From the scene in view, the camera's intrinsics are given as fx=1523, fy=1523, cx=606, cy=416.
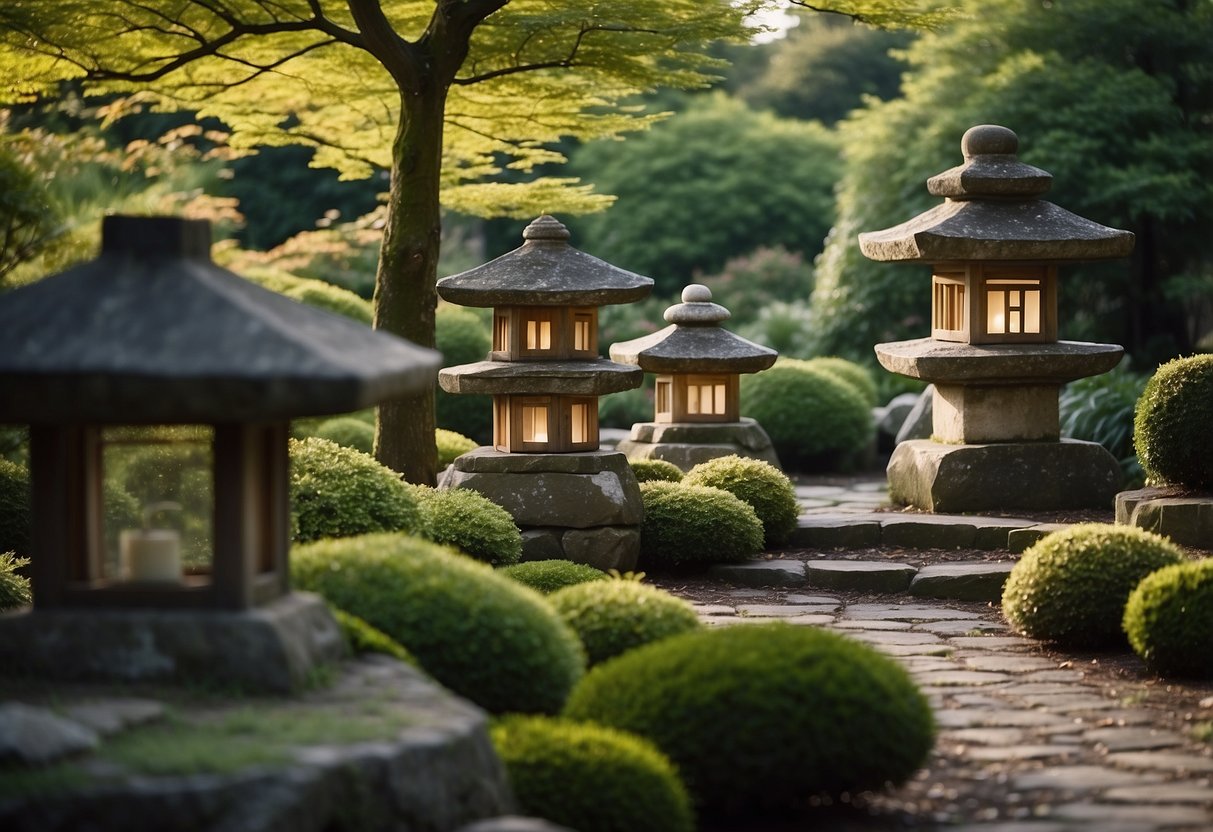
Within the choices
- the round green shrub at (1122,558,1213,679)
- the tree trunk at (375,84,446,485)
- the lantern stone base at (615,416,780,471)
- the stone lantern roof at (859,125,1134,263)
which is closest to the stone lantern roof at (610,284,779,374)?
the lantern stone base at (615,416,780,471)

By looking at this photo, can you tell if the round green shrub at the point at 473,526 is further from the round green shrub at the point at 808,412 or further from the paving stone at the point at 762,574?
the round green shrub at the point at 808,412

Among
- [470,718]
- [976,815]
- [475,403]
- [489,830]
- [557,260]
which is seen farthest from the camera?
[475,403]

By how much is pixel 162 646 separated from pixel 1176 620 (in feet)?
15.9

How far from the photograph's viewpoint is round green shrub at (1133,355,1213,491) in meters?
9.88

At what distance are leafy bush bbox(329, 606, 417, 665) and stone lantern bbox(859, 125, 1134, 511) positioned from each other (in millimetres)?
7019

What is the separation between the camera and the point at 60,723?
167 inches

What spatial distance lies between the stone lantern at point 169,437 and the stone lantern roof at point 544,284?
17.6 ft

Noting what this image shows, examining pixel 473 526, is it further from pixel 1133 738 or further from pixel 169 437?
pixel 1133 738

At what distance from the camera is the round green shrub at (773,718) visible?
5191 mm

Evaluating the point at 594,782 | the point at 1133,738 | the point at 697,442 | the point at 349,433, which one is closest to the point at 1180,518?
the point at 1133,738

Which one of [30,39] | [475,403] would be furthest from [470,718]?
[475,403]

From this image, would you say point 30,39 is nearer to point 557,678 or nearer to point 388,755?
point 557,678

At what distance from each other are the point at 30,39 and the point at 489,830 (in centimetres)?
849

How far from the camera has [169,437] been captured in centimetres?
542
